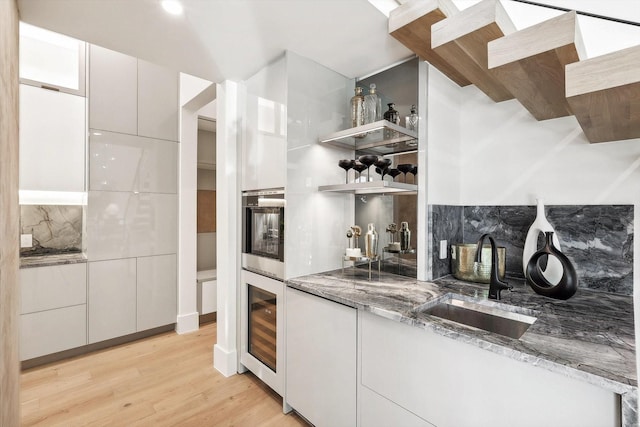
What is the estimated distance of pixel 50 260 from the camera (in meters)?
2.56

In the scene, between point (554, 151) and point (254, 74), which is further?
point (254, 74)

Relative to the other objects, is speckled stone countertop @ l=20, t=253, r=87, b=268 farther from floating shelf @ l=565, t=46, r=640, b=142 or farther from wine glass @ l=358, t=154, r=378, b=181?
floating shelf @ l=565, t=46, r=640, b=142

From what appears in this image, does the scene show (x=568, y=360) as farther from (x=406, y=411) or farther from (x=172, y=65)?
(x=172, y=65)

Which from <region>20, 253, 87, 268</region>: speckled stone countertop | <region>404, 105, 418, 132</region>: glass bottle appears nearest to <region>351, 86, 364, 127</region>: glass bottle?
<region>404, 105, 418, 132</region>: glass bottle

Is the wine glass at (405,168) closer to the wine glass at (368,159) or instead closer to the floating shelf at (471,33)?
the wine glass at (368,159)

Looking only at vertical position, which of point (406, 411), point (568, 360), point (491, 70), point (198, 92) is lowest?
point (406, 411)

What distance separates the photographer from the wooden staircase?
927mm

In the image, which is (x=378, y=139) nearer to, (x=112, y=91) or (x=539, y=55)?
(x=539, y=55)

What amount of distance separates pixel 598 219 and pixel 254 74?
7.73ft

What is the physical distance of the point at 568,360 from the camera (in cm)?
86

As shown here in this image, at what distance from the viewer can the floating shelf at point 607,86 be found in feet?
2.83

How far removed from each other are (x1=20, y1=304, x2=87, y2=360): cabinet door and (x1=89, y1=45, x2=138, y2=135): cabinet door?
66.3 inches

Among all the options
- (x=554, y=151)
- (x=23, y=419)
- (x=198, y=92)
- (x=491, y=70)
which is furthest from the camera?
(x=198, y=92)

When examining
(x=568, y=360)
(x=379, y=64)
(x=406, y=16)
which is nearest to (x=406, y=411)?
(x=568, y=360)
